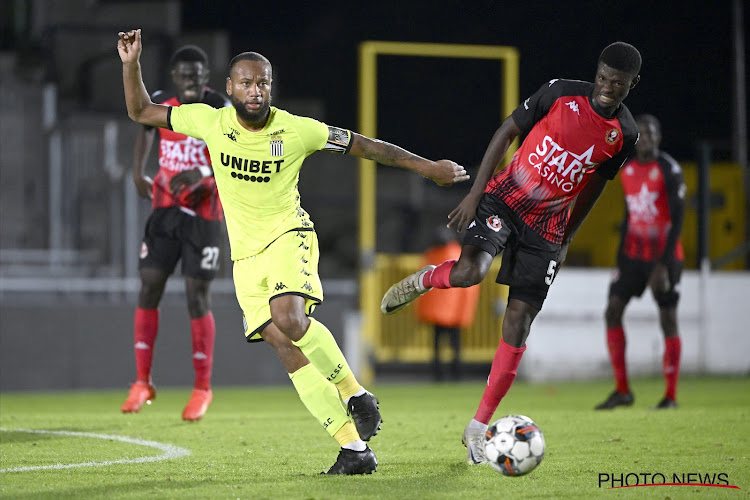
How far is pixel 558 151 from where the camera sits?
18.8ft

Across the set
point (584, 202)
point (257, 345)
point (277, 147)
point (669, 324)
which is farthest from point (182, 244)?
point (257, 345)

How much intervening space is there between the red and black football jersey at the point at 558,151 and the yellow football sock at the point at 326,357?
1.30 m

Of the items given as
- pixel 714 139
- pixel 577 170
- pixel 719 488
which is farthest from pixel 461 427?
pixel 714 139

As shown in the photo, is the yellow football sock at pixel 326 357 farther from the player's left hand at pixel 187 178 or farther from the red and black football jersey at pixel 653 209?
the red and black football jersey at pixel 653 209

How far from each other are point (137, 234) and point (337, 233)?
641cm

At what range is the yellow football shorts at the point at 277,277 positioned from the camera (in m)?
5.11

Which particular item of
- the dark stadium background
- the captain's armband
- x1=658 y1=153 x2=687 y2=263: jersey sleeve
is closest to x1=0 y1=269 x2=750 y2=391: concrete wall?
the dark stadium background

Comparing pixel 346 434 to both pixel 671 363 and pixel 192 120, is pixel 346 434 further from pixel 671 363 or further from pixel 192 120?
pixel 671 363

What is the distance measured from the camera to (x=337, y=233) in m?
19.4

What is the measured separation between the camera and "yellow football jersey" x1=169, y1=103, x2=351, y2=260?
5.23m

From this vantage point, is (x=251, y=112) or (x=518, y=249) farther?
(x=518, y=249)

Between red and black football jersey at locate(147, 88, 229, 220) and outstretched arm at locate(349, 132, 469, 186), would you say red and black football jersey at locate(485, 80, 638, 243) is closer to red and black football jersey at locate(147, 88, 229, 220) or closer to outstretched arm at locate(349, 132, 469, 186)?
outstretched arm at locate(349, 132, 469, 186)

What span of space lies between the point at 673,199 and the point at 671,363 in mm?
1337

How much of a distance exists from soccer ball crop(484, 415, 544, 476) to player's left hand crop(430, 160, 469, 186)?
118cm
